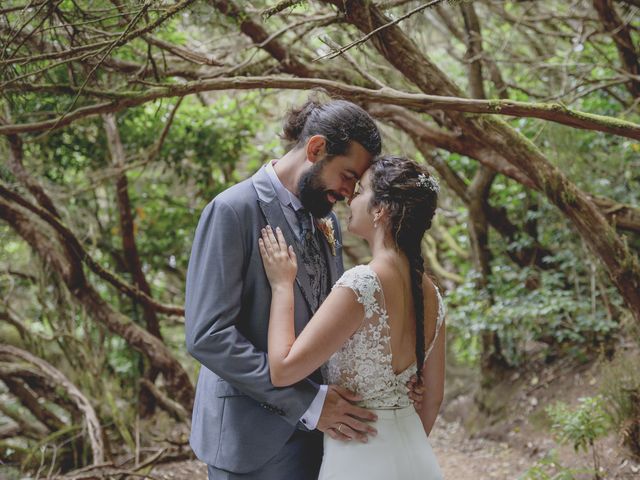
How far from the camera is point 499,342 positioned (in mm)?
6457

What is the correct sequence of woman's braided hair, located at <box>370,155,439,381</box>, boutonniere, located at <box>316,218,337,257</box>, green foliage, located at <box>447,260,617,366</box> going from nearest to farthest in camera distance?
woman's braided hair, located at <box>370,155,439,381</box> → boutonniere, located at <box>316,218,337,257</box> → green foliage, located at <box>447,260,617,366</box>

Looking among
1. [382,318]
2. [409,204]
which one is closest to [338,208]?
[409,204]

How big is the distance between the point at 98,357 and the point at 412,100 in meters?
4.14

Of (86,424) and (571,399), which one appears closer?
(86,424)

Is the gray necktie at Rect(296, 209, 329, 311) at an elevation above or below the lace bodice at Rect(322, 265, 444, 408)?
above

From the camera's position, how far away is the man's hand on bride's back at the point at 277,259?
2.22 metres

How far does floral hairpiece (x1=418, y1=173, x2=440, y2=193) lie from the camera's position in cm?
230

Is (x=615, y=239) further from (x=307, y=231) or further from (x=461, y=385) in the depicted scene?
(x=461, y=385)

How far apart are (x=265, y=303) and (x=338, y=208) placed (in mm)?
5595

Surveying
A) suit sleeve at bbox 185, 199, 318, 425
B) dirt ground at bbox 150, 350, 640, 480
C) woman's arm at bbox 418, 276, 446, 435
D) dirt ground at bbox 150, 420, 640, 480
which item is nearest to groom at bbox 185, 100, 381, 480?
suit sleeve at bbox 185, 199, 318, 425

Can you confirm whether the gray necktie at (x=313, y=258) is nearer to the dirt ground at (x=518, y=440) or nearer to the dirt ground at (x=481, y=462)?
the dirt ground at (x=481, y=462)

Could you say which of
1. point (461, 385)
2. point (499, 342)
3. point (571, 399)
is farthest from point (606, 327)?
point (461, 385)

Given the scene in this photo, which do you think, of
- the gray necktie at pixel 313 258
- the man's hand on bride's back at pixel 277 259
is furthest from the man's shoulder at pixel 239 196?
the gray necktie at pixel 313 258

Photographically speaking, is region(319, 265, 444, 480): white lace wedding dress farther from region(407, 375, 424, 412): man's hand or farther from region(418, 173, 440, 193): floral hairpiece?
region(418, 173, 440, 193): floral hairpiece
